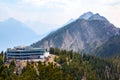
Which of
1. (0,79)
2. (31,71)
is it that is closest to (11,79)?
(31,71)

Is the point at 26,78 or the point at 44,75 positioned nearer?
the point at 26,78

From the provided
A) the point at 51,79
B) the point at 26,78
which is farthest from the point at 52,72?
the point at 26,78

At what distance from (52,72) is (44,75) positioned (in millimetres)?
4396

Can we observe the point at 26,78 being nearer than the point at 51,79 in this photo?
Yes

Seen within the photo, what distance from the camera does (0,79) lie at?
396 feet

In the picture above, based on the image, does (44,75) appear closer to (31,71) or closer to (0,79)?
(31,71)

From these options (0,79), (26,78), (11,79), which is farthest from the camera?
(11,79)

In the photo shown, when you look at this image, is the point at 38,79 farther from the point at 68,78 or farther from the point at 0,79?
the point at 0,79

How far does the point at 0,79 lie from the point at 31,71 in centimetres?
5600

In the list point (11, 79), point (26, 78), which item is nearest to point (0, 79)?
point (26, 78)

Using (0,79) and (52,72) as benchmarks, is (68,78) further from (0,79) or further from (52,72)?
(0,79)

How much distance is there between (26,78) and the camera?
6289 inches

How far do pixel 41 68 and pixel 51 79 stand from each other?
8.99 metres

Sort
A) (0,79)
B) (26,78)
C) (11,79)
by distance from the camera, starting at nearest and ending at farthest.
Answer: (0,79), (26,78), (11,79)
